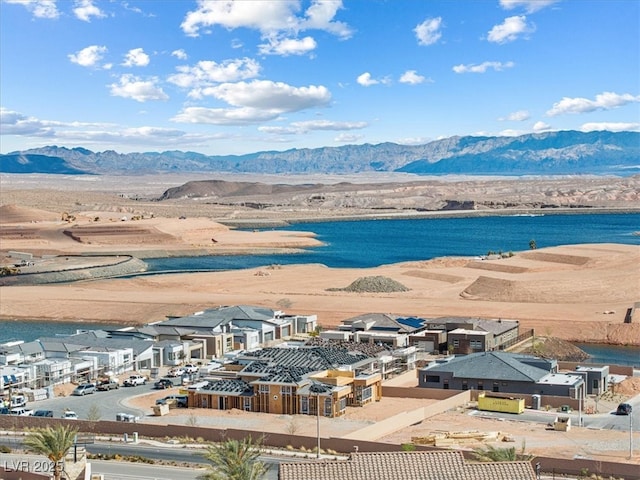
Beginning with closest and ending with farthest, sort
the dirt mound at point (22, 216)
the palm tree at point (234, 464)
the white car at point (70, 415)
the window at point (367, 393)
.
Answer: the palm tree at point (234, 464), the white car at point (70, 415), the window at point (367, 393), the dirt mound at point (22, 216)

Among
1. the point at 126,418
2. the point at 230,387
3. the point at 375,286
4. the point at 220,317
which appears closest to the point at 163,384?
the point at 230,387

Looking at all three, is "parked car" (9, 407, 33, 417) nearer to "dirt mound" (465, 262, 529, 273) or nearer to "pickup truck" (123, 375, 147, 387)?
"pickup truck" (123, 375, 147, 387)

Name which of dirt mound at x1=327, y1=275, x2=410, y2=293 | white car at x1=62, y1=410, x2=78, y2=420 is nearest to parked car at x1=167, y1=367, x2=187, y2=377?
white car at x1=62, y1=410, x2=78, y2=420

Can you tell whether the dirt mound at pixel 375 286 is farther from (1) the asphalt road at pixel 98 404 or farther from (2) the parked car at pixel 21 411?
(2) the parked car at pixel 21 411

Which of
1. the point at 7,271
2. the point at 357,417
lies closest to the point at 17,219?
the point at 7,271

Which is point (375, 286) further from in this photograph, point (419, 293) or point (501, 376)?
point (501, 376)

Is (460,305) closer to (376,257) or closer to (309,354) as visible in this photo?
(309,354)

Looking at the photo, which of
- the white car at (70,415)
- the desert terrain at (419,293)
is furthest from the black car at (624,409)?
the white car at (70,415)
